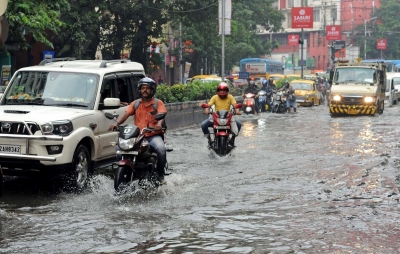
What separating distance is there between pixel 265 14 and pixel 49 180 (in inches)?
2348

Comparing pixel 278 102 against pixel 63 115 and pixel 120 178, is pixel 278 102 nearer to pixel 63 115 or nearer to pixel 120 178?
pixel 63 115

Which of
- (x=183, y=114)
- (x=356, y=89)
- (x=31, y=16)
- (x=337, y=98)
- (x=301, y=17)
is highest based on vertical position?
(x=301, y=17)

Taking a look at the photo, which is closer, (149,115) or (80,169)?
(149,115)

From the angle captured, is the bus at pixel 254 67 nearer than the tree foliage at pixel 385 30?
Yes

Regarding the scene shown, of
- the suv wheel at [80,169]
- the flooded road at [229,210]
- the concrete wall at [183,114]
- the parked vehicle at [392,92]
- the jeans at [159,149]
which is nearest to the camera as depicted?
the flooded road at [229,210]

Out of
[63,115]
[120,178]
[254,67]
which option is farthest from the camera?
[254,67]

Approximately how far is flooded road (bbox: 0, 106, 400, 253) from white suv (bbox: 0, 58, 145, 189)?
18.2 inches

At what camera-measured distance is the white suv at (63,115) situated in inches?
424

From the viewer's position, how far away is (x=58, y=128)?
10898 millimetres

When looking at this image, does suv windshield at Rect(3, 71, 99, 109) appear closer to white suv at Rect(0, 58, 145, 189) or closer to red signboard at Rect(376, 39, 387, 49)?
white suv at Rect(0, 58, 145, 189)

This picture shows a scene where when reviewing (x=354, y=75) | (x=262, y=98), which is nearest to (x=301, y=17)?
(x=262, y=98)

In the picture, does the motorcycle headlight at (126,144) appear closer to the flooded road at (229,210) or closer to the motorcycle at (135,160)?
the motorcycle at (135,160)

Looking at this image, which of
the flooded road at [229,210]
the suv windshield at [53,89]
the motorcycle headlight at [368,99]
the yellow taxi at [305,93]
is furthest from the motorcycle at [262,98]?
the suv windshield at [53,89]

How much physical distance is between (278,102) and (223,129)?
70.0ft
